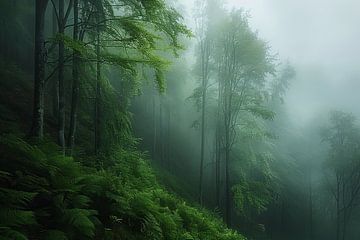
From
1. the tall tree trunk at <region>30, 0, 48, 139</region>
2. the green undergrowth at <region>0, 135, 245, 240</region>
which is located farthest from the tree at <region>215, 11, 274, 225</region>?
the green undergrowth at <region>0, 135, 245, 240</region>

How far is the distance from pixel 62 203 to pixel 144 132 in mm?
32152

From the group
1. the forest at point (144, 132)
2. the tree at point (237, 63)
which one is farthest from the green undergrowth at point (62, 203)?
the tree at point (237, 63)

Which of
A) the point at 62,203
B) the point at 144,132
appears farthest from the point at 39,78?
the point at 144,132

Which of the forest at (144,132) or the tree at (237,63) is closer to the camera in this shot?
the forest at (144,132)

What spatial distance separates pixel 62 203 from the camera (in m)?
5.89

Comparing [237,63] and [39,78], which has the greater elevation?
[237,63]

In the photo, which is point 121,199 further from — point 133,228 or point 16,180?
point 16,180

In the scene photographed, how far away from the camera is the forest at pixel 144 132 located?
6.31m

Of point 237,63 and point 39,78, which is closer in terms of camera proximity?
point 39,78

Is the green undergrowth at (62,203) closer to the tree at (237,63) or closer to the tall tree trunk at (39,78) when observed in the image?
the tall tree trunk at (39,78)

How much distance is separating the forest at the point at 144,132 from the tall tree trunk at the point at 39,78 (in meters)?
0.03

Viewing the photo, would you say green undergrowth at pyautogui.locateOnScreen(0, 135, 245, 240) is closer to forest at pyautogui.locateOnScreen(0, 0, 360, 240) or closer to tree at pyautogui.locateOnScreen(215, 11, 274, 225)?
forest at pyautogui.locateOnScreen(0, 0, 360, 240)

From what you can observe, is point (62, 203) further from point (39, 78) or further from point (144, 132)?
point (144, 132)

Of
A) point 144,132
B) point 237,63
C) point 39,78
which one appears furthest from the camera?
point 144,132
